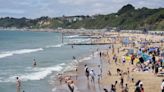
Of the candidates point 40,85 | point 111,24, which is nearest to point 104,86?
point 40,85

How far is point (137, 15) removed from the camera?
157 m

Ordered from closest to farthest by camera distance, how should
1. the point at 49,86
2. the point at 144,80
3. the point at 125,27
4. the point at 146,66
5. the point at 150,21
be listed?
the point at 144,80
the point at 49,86
the point at 146,66
the point at 150,21
the point at 125,27

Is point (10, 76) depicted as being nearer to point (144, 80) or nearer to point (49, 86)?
point (49, 86)

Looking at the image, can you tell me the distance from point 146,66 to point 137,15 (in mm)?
128482

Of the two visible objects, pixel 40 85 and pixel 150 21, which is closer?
pixel 40 85

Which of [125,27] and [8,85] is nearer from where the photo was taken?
[8,85]

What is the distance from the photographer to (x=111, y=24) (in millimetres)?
174500

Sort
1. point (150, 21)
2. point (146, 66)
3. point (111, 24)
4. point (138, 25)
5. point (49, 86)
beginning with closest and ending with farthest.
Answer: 1. point (49, 86)
2. point (146, 66)
3. point (150, 21)
4. point (138, 25)
5. point (111, 24)

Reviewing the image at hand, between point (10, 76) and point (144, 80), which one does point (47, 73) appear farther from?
point (144, 80)

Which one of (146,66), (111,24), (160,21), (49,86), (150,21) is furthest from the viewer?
(111,24)

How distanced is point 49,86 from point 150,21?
10321 centimetres

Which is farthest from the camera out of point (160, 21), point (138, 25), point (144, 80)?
point (138, 25)

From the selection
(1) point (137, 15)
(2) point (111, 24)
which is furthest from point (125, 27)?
(2) point (111, 24)

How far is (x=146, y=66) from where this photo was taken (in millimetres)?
30609
